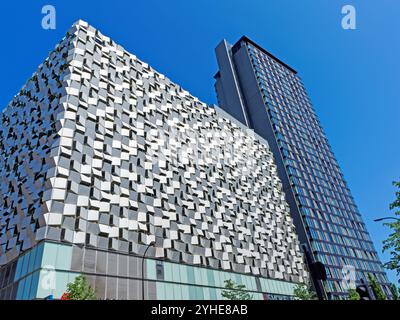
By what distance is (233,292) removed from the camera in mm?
46281

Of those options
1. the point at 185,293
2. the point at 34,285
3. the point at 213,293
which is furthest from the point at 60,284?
the point at 213,293

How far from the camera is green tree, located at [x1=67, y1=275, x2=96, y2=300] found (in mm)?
28263

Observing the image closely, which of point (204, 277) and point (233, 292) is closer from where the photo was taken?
point (204, 277)

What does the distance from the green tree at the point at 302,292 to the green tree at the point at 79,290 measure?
131 ft

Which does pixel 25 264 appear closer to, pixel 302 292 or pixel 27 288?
pixel 27 288

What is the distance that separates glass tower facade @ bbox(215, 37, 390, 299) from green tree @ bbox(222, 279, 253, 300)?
37534 millimetres

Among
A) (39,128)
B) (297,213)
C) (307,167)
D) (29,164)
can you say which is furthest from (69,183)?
(307,167)

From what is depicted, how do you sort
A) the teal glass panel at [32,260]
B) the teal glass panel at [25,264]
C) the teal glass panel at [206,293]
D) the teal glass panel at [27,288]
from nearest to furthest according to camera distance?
1. the teal glass panel at [27,288]
2. the teal glass panel at [32,260]
3. the teal glass panel at [25,264]
4. the teal glass panel at [206,293]

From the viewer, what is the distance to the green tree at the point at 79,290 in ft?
92.7

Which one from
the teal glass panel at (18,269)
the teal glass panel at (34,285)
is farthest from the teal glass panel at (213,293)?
the teal glass panel at (18,269)

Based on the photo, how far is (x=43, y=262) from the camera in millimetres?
30047

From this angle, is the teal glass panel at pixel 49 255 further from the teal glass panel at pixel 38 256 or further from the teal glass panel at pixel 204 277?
the teal glass panel at pixel 204 277

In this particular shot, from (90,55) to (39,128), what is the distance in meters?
14.2

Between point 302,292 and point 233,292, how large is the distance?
59.2 feet
